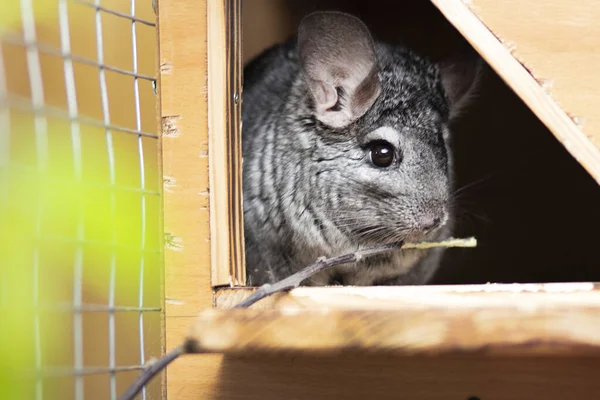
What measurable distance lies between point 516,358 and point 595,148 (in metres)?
0.37

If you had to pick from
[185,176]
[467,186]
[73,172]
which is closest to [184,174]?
[185,176]

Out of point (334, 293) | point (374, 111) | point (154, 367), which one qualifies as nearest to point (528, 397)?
point (334, 293)

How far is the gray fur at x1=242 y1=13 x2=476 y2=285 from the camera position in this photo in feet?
5.31

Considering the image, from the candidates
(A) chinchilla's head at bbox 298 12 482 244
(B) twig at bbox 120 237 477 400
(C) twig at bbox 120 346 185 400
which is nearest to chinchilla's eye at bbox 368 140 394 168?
(A) chinchilla's head at bbox 298 12 482 244

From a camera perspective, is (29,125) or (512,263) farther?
(512,263)

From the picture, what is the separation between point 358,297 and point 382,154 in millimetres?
536

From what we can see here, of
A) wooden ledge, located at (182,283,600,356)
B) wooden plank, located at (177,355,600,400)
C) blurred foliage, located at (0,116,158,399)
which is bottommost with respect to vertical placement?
wooden plank, located at (177,355,600,400)

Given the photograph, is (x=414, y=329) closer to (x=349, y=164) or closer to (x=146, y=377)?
(x=146, y=377)

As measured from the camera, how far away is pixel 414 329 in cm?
90

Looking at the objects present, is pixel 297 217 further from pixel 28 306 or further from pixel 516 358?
pixel 28 306

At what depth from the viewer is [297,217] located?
1788 mm

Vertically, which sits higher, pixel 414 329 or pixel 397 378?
pixel 414 329

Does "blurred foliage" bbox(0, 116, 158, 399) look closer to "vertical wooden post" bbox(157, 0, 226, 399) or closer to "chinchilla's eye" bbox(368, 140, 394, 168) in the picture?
"vertical wooden post" bbox(157, 0, 226, 399)

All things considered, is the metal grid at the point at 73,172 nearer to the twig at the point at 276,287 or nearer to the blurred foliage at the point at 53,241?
the blurred foliage at the point at 53,241
